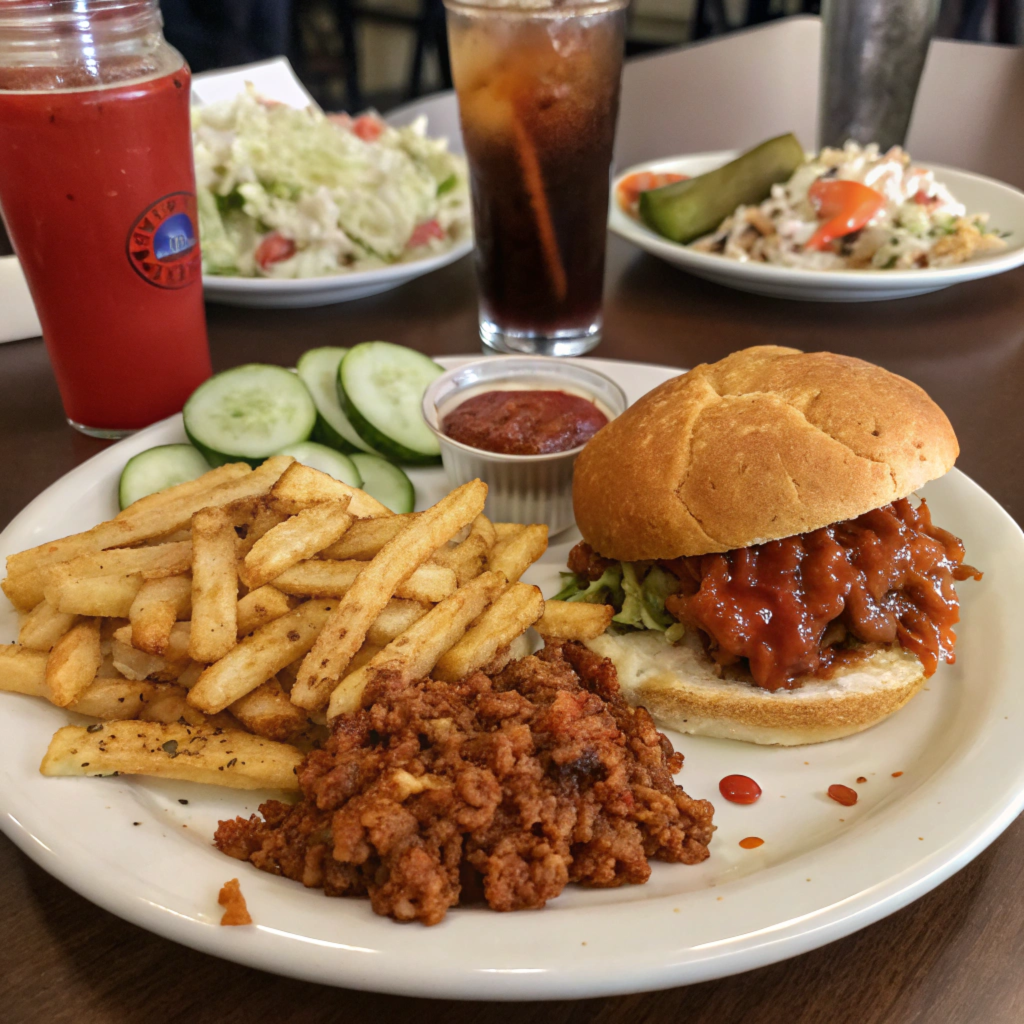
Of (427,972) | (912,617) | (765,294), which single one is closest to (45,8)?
(427,972)

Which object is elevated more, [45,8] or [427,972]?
[45,8]

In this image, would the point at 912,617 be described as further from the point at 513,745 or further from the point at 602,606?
the point at 513,745

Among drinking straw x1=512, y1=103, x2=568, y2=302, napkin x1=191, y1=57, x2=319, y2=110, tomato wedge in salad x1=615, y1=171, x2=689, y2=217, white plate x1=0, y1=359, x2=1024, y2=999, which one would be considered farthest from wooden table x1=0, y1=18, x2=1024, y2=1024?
napkin x1=191, y1=57, x2=319, y2=110

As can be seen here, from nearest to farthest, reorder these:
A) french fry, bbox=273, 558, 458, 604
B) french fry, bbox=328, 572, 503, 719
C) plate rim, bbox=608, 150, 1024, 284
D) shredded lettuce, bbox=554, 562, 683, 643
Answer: french fry, bbox=328, 572, 503, 719 < french fry, bbox=273, 558, 458, 604 < shredded lettuce, bbox=554, 562, 683, 643 < plate rim, bbox=608, 150, 1024, 284

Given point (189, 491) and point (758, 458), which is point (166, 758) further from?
point (758, 458)

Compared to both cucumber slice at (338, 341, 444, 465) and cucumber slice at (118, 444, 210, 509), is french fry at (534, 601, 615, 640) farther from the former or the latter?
cucumber slice at (118, 444, 210, 509)

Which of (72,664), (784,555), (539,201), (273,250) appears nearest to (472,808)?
(72,664)
